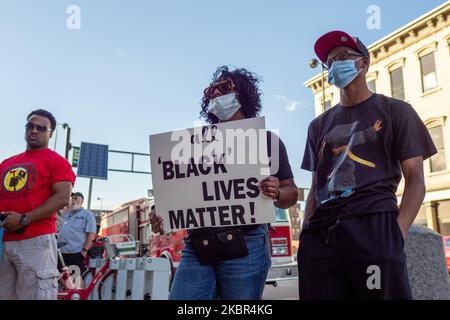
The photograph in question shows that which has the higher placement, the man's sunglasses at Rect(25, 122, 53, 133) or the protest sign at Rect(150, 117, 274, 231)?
the man's sunglasses at Rect(25, 122, 53, 133)

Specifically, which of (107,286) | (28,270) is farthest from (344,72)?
(107,286)

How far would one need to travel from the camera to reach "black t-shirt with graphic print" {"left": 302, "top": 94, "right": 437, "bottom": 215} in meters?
2.18

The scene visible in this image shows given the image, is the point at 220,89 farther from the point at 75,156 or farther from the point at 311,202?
the point at 75,156

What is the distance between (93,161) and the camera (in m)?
23.0

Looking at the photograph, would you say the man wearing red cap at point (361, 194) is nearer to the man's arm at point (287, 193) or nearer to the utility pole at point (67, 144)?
the man's arm at point (287, 193)

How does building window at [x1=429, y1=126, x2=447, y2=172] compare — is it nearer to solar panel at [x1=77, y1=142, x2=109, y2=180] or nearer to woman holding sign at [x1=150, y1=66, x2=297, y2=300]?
solar panel at [x1=77, y1=142, x2=109, y2=180]

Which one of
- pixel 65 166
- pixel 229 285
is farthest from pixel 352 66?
pixel 65 166

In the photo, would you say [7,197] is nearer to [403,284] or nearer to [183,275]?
[183,275]

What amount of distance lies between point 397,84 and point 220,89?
23756mm

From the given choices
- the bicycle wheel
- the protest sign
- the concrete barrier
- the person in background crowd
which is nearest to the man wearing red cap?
the protest sign

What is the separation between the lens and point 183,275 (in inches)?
100

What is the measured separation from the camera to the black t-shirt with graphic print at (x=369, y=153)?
2.18 metres

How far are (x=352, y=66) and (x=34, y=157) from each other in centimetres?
292

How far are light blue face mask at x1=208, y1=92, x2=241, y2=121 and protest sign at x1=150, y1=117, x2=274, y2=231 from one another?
19 centimetres
